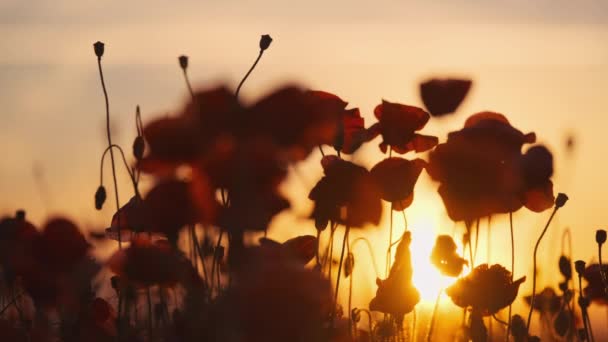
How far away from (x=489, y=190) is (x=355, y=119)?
419 millimetres

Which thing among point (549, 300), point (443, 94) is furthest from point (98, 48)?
point (549, 300)

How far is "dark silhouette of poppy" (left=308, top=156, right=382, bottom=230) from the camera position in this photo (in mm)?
2504

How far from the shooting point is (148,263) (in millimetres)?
2125

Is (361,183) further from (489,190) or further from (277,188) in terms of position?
(277,188)

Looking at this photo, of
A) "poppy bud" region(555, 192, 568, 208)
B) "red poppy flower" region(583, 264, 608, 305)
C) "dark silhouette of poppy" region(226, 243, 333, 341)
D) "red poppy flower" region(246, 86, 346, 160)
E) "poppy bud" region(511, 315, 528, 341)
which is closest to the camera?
"dark silhouette of poppy" region(226, 243, 333, 341)

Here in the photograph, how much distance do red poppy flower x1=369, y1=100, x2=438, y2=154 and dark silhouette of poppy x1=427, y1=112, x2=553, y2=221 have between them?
0.17 metres

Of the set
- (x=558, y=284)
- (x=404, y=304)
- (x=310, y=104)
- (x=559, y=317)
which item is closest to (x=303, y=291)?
(x=310, y=104)

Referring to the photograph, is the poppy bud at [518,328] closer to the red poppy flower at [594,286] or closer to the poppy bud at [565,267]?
the poppy bud at [565,267]

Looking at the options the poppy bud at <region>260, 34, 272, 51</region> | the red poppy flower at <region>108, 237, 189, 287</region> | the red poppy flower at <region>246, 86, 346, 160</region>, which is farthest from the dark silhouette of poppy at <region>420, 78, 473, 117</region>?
the red poppy flower at <region>246, 86, 346, 160</region>

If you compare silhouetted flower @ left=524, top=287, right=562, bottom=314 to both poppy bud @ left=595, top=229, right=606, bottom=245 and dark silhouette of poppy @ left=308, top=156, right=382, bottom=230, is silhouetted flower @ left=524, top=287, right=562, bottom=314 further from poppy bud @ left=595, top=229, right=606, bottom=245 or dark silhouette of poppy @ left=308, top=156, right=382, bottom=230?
dark silhouette of poppy @ left=308, top=156, right=382, bottom=230

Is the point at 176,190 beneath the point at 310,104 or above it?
beneath

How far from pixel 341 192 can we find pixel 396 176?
16 centimetres

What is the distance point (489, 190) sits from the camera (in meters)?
2.73

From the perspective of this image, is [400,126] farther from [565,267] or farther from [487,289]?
[565,267]
